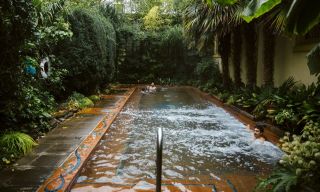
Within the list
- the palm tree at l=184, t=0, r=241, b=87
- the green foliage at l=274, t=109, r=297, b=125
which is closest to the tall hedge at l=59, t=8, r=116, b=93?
the palm tree at l=184, t=0, r=241, b=87

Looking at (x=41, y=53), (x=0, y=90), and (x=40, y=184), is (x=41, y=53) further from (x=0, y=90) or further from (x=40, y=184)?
(x=40, y=184)

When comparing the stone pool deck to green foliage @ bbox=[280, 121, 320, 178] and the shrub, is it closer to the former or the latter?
the shrub

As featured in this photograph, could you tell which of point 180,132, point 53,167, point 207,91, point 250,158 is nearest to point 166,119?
point 180,132

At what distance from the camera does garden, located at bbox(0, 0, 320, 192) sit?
434 centimetres

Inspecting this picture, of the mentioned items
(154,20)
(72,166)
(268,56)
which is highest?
(154,20)

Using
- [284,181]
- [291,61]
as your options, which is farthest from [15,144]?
[291,61]

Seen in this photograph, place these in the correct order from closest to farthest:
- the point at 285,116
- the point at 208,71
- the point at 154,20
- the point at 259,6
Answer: the point at 259,6 → the point at 285,116 → the point at 208,71 → the point at 154,20

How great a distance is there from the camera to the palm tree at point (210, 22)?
1370cm

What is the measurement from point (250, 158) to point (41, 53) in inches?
276

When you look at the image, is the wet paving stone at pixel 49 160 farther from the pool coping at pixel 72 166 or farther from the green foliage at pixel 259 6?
the green foliage at pixel 259 6

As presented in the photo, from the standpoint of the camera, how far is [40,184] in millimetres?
5230

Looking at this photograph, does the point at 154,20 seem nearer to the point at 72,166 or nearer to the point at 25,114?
the point at 25,114

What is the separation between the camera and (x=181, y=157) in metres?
7.37

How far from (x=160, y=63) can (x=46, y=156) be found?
2289 centimetres
